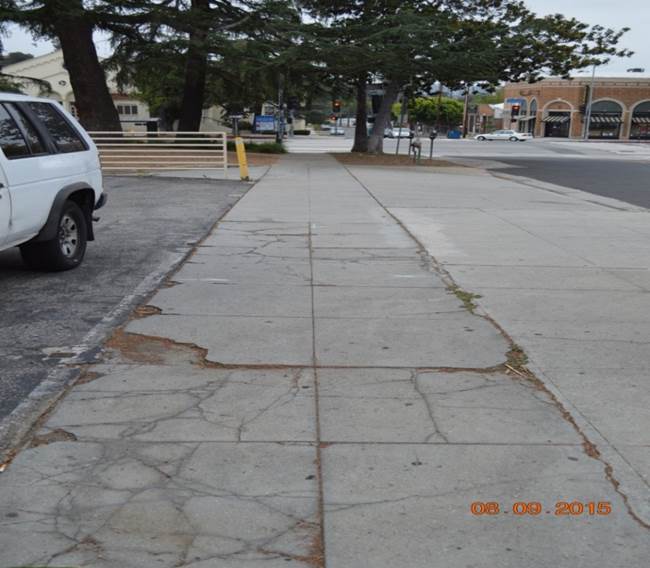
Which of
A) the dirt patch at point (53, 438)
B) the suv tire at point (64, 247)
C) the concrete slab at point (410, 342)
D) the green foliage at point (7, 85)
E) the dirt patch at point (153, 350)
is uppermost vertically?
the green foliage at point (7, 85)

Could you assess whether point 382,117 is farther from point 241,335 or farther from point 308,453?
point 308,453

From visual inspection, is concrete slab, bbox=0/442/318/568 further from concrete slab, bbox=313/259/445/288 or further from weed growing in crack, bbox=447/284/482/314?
concrete slab, bbox=313/259/445/288

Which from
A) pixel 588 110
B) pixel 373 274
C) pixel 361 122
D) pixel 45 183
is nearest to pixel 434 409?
pixel 373 274

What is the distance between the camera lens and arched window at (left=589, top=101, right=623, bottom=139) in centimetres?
8900

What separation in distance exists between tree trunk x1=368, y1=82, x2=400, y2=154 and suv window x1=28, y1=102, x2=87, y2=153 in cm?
2797

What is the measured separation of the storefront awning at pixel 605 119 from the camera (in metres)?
89.2

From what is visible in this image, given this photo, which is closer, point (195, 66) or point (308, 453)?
point (308, 453)

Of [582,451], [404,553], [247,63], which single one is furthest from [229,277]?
[247,63]

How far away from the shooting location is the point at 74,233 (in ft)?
26.3

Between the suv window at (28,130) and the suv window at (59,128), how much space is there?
26cm

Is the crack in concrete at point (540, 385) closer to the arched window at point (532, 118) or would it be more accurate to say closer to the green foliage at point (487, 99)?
the arched window at point (532, 118)

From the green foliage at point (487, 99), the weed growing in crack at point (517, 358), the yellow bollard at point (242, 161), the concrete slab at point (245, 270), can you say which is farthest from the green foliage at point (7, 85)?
the green foliage at point (487, 99)

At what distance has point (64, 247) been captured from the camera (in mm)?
7824

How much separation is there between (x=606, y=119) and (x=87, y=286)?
3626 inches
